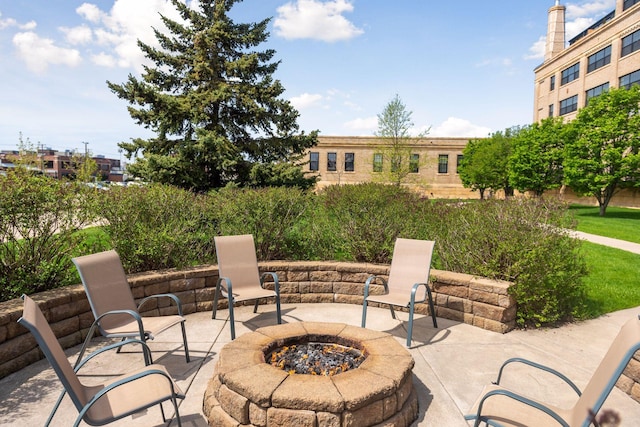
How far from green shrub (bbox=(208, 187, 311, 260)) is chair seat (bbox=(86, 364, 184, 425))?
13.3 feet

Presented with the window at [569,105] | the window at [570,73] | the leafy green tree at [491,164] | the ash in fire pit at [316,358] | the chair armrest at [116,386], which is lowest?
the ash in fire pit at [316,358]

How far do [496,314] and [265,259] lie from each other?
3.82 metres

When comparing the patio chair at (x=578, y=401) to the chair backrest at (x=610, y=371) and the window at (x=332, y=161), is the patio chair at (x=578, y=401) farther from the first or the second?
the window at (x=332, y=161)

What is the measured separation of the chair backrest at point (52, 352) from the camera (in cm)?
229

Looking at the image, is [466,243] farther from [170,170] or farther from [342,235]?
[170,170]

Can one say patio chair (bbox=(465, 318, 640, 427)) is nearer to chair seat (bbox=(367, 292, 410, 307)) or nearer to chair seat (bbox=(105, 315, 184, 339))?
chair seat (bbox=(367, 292, 410, 307))

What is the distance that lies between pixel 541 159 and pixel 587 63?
13204mm

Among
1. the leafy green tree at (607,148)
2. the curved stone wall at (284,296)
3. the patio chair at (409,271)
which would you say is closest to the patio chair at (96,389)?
the curved stone wall at (284,296)

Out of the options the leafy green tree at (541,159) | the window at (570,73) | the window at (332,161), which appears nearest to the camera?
the leafy green tree at (541,159)

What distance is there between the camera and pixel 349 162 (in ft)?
158

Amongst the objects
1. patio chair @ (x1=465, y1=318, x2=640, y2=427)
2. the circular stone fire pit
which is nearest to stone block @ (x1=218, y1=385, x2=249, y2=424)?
the circular stone fire pit

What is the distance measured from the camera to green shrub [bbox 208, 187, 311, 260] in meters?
6.91

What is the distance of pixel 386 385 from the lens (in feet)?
9.74

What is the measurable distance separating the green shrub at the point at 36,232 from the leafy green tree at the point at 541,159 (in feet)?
107
